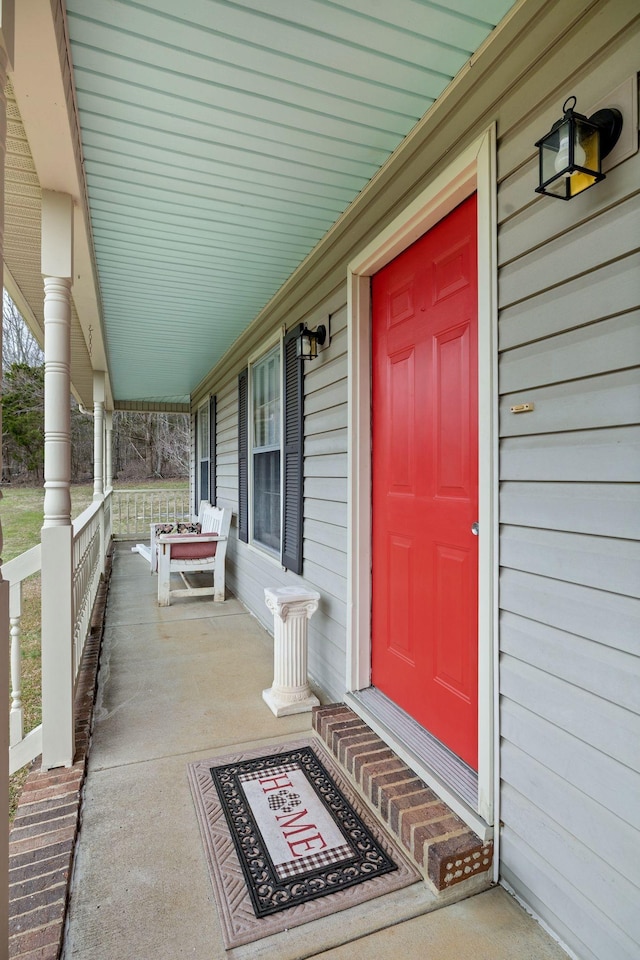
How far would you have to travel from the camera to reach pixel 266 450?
14.5 ft

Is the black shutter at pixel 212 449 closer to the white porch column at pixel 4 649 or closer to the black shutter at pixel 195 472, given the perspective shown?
the black shutter at pixel 195 472

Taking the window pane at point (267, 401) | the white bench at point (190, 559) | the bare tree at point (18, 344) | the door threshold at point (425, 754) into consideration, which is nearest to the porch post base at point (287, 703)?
the door threshold at point (425, 754)

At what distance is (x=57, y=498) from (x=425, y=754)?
6.34 feet

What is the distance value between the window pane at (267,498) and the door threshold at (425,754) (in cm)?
186

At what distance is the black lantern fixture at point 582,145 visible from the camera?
1.25 meters

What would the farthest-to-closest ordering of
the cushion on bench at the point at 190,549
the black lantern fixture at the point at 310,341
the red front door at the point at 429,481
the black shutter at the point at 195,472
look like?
the black shutter at the point at 195,472 → the cushion on bench at the point at 190,549 → the black lantern fixture at the point at 310,341 → the red front door at the point at 429,481

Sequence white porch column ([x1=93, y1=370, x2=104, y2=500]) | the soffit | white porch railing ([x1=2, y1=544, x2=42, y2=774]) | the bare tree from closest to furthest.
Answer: the soffit
white porch railing ([x1=2, y1=544, x2=42, y2=774])
white porch column ([x1=93, y1=370, x2=104, y2=500])
the bare tree

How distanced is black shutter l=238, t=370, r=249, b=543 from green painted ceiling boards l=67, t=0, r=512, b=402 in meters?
1.75

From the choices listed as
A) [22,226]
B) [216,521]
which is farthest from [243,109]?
[216,521]

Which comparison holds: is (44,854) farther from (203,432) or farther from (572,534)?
(203,432)

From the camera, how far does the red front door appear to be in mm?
1889

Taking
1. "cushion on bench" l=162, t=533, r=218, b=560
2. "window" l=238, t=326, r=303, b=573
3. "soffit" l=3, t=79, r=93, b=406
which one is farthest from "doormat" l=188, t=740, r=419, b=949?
"cushion on bench" l=162, t=533, r=218, b=560

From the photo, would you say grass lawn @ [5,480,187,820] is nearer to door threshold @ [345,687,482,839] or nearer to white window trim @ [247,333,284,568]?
door threshold @ [345,687,482,839]

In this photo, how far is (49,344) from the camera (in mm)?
2268
